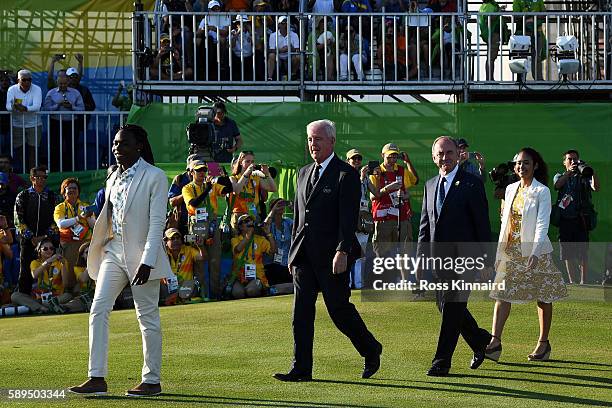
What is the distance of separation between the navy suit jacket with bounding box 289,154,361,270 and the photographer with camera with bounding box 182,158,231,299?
22.9 feet

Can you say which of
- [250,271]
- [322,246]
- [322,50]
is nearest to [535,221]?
[322,246]

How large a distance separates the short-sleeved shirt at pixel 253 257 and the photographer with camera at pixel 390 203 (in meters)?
1.47

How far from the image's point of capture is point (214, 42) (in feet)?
73.3

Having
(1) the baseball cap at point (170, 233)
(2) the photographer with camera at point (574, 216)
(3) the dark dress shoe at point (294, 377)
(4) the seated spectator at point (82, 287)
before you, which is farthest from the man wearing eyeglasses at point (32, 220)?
(3) the dark dress shoe at point (294, 377)

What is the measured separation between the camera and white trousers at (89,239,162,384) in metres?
9.67

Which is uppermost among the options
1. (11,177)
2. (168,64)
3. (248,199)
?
(168,64)

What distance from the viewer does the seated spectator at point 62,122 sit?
21641 millimetres

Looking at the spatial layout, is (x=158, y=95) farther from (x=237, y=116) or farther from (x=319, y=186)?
(x=319, y=186)

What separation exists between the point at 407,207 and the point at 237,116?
371cm

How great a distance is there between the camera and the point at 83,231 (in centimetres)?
1822

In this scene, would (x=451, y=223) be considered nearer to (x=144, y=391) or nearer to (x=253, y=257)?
(x=144, y=391)

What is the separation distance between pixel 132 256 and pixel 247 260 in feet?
27.2

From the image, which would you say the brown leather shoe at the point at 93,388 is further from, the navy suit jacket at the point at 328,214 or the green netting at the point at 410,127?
the green netting at the point at 410,127

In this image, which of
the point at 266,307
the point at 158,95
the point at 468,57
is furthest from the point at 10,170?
the point at 468,57
